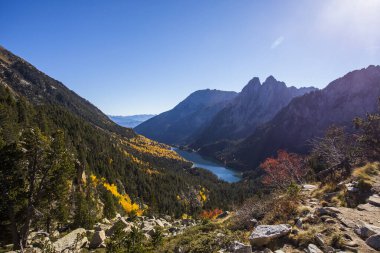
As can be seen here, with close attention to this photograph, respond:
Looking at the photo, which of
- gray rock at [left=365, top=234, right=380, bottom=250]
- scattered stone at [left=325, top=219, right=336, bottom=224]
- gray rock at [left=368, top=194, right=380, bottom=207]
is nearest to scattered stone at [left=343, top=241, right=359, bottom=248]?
gray rock at [left=365, top=234, right=380, bottom=250]

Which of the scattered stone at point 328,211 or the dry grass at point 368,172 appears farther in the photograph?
the dry grass at point 368,172

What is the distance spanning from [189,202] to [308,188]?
12202cm

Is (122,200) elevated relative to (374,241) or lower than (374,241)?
lower

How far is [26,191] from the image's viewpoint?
24.8 meters

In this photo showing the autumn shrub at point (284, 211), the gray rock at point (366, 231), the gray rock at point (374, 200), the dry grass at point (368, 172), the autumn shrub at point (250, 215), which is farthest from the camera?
the dry grass at point (368, 172)

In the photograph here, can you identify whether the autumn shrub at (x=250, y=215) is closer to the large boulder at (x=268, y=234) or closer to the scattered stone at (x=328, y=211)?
the large boulder at (x=268, y=234)

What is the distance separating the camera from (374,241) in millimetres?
10305

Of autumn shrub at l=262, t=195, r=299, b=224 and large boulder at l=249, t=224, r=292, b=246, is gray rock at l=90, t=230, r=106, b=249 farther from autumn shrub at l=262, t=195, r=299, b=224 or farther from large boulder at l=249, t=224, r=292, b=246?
large boulder at l=249, t=224, r=292, b=246

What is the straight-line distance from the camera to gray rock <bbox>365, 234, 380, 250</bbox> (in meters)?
10.1

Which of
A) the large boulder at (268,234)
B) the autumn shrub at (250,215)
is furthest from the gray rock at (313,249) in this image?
the autumn shrub at (250,215)

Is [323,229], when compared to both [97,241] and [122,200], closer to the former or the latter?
[97,241]

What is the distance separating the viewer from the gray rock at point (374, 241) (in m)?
10.1

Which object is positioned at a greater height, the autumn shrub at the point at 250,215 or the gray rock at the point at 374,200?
the gray rock at the point at 374,200

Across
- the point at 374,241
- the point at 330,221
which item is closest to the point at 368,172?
the point at 330,221
